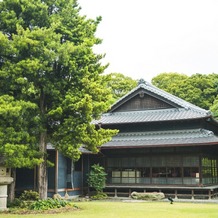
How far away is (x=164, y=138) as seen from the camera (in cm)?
2984

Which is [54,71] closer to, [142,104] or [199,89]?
[142,104]

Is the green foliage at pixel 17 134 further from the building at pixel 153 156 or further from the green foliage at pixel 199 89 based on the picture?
the green foliage at pixel 199 89

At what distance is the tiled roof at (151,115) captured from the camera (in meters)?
29.8

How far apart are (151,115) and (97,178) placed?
7.19 metres

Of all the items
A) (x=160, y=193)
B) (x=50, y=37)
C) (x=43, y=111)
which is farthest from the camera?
(x=160, y=193)

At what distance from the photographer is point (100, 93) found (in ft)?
64.6

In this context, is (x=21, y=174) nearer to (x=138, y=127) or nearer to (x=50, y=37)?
(x=138, y=127)

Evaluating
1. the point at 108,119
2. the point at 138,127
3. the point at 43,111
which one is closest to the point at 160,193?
the point at 138,127

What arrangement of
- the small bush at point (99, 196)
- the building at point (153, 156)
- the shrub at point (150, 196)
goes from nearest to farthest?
the shrub at point (150, 196)
the building at point (153, 156)
the small bush at point (99, 196)

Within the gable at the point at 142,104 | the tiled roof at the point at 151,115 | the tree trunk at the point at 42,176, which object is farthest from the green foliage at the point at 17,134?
the gable at the point at 142,104

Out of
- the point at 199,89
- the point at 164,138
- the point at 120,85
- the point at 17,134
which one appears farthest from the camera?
the point at 120,85

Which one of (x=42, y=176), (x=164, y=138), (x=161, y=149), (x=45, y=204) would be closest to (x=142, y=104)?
(x=164, y=138)

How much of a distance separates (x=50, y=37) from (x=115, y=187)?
580 inches

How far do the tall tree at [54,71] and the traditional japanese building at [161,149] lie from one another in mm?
9701
